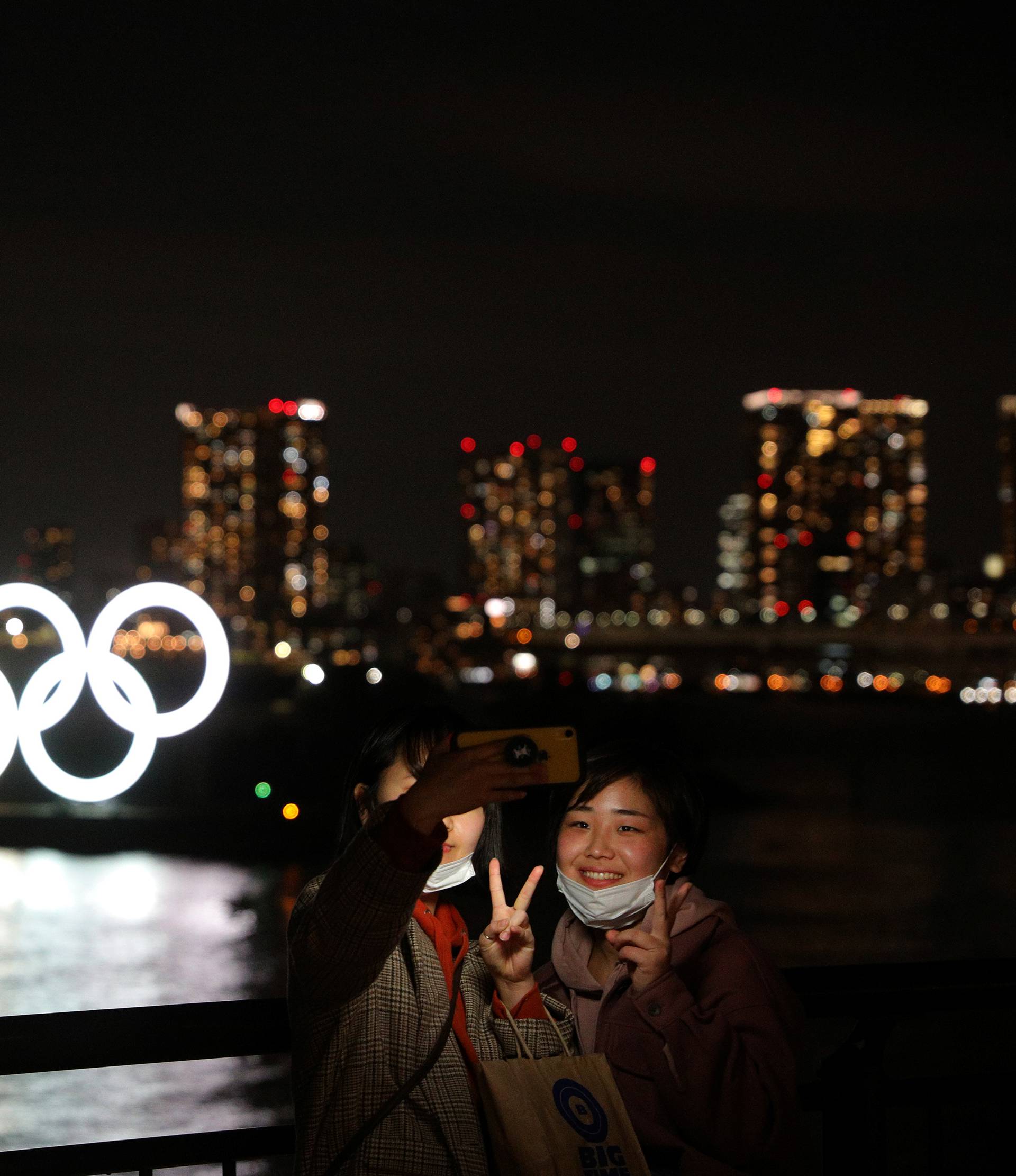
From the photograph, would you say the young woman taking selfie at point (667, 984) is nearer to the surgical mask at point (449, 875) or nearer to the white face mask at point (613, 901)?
the white face mask at point (613, 901)

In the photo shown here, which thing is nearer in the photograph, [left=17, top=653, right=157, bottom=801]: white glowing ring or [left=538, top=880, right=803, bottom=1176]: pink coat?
[left=538, top=880, right=803, bottom=1176]: pink coat

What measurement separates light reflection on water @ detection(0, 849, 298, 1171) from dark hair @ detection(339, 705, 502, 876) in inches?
135

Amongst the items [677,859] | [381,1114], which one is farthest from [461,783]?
[677,859]

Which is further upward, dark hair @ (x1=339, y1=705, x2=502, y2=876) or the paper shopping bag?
dark hair @ (x1=339, y1=705, x2=502, y2=876)

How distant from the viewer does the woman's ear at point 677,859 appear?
2910 millimetres

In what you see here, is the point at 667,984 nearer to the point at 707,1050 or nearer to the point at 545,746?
the point at 707,1050

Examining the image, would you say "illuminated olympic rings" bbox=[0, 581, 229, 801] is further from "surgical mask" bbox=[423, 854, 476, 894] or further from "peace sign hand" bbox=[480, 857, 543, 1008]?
"peace sign hand" bbox=[480, 857, 543, 1008]

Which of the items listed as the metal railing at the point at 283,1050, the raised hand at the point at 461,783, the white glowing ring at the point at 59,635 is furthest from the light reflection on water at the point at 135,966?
the raised hand at the point at 461,783

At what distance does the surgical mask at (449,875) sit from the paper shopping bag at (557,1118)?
0.91 ft

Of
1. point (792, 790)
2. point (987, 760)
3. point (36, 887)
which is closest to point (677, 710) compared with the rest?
point (987, 760)

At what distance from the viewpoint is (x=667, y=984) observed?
2607 millimetres

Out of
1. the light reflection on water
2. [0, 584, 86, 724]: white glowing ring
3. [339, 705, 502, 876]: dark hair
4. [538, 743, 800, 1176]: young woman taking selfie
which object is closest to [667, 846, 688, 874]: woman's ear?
[538, 743, 800, 1176]: young woman taking selfie

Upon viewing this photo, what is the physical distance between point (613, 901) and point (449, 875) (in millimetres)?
330

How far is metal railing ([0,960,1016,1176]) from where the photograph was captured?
2826 mm
